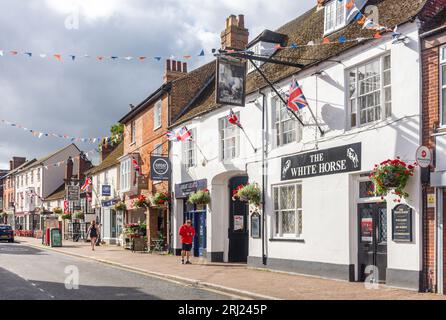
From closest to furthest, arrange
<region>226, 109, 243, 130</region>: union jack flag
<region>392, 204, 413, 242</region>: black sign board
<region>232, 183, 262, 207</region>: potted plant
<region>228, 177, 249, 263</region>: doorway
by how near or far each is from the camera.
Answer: <region>392, 204, 413, 242</region>: black sign board, <region>232, 183, 262, 207</region>: potted plant, <region>226, 109, 243, 130</region>: union jack flag, <region>228, 177, 249, 263</region>: doorway

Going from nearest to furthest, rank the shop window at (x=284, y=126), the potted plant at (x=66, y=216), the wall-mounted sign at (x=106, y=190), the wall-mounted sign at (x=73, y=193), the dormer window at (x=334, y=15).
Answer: the dormer window at (x=334, y=15), the shop window at (x=284, y=126), the wall-mounted sign at (x=106, y=190), the wall-mounted sign at (x=73, y=193), the potted plant at (x=66, y=216)

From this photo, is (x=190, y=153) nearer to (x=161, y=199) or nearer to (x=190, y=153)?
(x=190, y=153)

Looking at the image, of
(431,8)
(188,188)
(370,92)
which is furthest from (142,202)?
(431,8)

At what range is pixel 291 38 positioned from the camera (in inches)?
802

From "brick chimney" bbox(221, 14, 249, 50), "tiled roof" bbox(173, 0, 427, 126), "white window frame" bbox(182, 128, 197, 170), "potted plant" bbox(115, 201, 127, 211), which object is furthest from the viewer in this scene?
"potted plant" bbox(115, 201, 127, 211)

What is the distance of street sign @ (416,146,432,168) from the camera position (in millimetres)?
11883

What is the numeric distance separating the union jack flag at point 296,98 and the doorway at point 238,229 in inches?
255

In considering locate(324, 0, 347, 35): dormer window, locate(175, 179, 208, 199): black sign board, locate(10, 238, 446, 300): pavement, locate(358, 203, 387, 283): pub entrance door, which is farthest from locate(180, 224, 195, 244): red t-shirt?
locate(324, 0, 347, 35): dormer window

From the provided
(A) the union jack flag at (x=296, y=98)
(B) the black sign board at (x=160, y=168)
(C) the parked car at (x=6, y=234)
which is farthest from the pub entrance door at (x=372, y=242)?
(C) the parked car at (x=6, y=234)

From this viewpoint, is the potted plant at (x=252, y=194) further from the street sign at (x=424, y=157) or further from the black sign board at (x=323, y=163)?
the street sign at (x=424, y=157)

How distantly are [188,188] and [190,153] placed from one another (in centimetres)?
157

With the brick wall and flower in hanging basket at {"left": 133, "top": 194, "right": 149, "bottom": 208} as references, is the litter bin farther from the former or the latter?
the brick wall

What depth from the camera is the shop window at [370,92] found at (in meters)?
13.7
